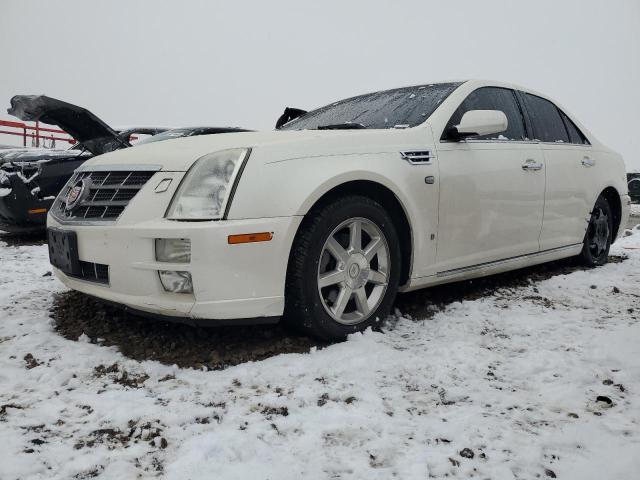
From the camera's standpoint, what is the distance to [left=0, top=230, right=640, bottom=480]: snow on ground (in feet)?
4.98

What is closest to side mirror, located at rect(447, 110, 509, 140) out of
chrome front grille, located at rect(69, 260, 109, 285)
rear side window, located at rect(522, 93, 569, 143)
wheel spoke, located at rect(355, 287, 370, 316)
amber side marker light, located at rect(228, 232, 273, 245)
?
rear side window, located at rect(522, 93, 569, 143)

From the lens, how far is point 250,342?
248 cm

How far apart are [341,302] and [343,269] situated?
0.17 meters

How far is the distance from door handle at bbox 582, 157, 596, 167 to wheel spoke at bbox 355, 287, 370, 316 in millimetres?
2467

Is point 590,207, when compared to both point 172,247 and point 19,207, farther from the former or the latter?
point 19,207

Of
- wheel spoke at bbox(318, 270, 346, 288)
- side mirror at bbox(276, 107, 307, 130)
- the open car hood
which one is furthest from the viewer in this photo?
side mirror at bbox(276, 107, 307, 130)

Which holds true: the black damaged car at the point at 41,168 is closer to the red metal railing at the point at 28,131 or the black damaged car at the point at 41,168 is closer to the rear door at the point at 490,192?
the rear door at the point at 490,192

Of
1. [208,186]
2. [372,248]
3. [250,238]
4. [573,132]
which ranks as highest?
[573,132]

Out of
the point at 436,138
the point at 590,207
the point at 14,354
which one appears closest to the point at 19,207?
the point at 14,354

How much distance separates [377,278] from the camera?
264 cm

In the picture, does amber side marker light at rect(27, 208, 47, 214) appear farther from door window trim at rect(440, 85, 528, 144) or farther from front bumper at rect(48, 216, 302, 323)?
door window trim at rect(440, 85, 528, 144)

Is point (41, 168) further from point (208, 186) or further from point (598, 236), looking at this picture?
point (598, 236)

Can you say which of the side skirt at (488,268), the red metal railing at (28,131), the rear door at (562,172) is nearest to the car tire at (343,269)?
the side skirt at (488,268)

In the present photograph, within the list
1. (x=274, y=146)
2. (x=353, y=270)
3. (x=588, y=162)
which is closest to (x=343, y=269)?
(x=353, y=270)
